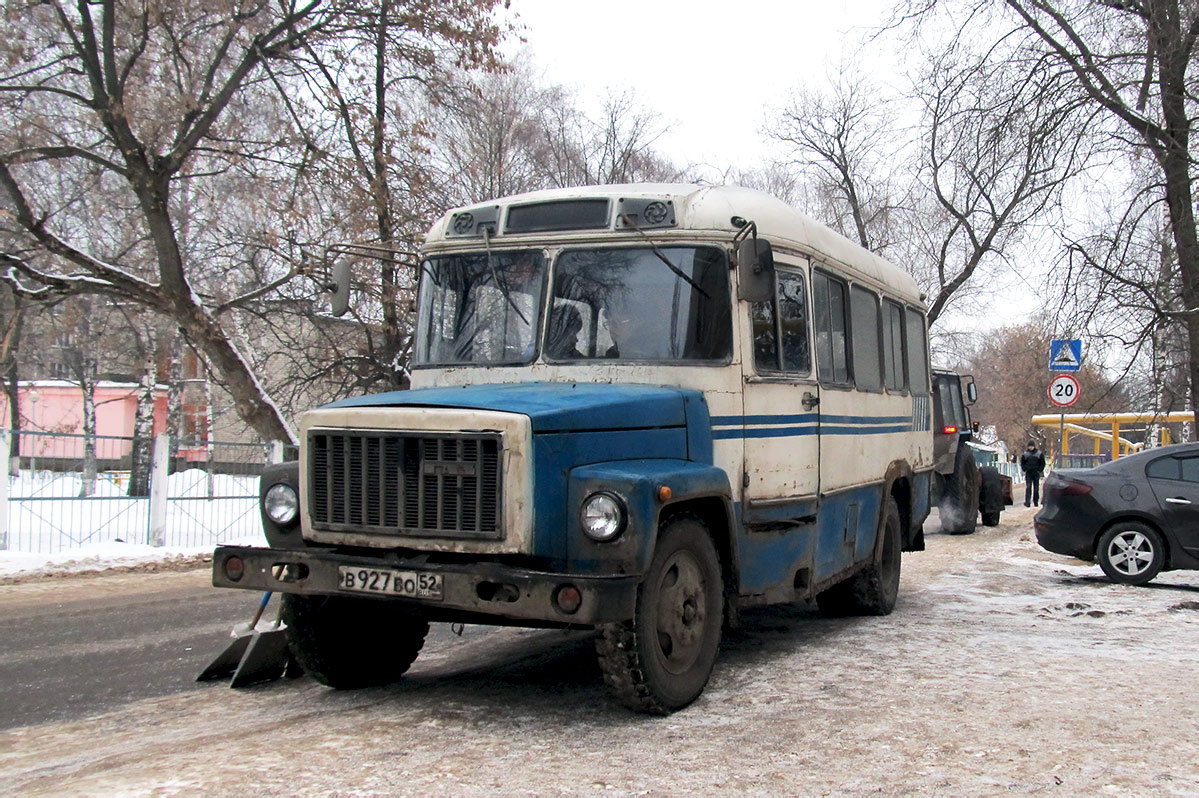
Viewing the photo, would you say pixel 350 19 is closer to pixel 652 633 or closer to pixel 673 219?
pixel 673 219

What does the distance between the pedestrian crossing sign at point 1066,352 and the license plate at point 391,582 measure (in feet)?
44.4

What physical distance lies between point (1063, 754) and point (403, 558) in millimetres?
3086

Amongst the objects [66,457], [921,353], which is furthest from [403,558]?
[66,457]

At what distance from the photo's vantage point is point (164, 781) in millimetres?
4508

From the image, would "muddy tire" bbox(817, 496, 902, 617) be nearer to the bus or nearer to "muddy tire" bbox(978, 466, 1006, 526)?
the bus

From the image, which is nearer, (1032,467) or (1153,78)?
(1153,78)

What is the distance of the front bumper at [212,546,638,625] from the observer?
505 cm

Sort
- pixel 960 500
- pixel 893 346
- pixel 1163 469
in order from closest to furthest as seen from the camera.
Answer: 1. pixel 893 346
2. pixel 1163 469
3. pixel 960 500

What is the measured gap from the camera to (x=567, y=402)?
18.2 ft

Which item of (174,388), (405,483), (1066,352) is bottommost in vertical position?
(405,483)

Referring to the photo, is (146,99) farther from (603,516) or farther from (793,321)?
(603,516)

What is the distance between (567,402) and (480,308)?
4.87 ft

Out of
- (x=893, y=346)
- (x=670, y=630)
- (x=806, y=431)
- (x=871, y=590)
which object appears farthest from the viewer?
(x=893, y=346)

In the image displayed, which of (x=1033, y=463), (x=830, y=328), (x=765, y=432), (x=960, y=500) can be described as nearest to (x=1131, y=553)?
(x=830, y=328)
